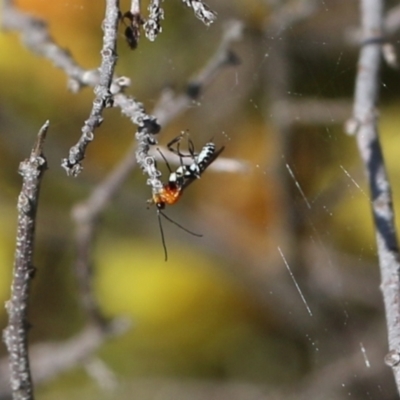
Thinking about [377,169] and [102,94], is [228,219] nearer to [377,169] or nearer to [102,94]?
[377,169]

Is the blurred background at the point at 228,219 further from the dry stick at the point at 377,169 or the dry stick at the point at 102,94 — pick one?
the dry stick at the point at 102,94

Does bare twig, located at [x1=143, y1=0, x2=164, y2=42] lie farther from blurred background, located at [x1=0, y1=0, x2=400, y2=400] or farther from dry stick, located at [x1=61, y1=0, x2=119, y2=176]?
blurred background, located at [x1=0, y1=0, x2=400, y2=400]

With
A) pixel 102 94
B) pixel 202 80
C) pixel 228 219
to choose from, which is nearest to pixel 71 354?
pixel 202 80

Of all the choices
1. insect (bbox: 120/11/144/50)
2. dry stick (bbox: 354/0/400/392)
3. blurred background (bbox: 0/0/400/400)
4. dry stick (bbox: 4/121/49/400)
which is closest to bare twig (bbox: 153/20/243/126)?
dry stick (bbox: 354/0/400/392)

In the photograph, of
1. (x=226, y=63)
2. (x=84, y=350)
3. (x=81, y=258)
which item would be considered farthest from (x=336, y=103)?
(x=84, y=350)

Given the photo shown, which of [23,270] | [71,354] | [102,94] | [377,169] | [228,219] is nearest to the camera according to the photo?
[102,94]
